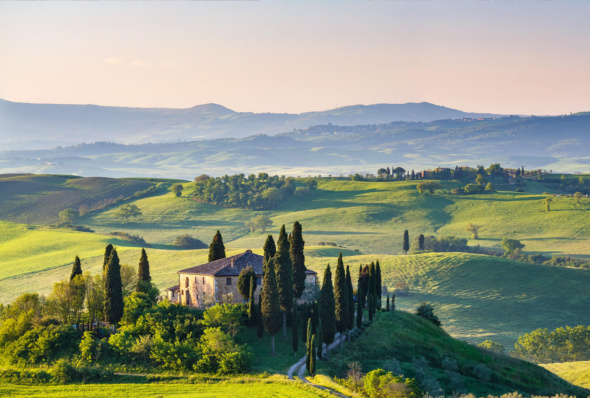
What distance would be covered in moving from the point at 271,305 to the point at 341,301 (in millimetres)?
7182

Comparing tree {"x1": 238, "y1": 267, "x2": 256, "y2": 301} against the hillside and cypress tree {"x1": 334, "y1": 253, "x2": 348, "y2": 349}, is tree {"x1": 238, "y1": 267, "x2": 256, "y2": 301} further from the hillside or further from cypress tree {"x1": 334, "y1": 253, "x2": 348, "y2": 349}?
the hillside

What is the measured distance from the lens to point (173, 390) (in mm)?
53812

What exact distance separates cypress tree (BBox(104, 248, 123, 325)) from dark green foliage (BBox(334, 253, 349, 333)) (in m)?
21.1

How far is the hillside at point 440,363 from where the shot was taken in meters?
60.4

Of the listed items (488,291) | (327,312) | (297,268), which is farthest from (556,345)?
(327,312)

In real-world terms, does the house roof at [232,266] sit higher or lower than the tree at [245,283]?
higher

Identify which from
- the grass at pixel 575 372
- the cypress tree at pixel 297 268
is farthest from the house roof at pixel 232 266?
the grass at pixel 575 372

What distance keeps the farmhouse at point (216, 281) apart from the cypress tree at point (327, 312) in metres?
9.55

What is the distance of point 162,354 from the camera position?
5991 centimetres

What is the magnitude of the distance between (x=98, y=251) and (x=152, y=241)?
1339 inches

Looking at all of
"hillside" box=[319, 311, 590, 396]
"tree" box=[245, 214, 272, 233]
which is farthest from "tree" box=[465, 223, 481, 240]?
"hillside" box=[319, 311, 590, 396]

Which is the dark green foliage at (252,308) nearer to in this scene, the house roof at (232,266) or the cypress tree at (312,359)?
the house roof at (232,266)

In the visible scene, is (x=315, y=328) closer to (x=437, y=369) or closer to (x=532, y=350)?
(x=437, y=369)

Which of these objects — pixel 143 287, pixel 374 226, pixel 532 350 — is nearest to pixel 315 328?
pixel 143 287
